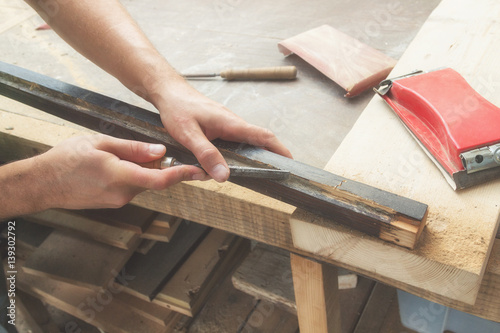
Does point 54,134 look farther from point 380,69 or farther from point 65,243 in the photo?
point 380,69

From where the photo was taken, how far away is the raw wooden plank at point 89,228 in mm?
1623

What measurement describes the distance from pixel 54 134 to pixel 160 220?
545 mm

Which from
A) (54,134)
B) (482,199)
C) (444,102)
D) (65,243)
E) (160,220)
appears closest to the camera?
(482,199)

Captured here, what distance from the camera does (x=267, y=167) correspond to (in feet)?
2.86

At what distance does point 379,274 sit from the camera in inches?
33.3

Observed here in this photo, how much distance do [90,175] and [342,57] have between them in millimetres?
874

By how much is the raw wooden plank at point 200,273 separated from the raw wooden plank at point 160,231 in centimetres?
19

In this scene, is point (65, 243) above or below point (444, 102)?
below

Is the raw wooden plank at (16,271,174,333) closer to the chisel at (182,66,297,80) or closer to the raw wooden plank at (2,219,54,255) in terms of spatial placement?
the raw wooden plank at (2,219,54,255)

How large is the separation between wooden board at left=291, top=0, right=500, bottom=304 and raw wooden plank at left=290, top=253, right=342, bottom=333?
0.13 meters

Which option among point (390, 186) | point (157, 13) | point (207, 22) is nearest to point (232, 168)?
point (390, 186)

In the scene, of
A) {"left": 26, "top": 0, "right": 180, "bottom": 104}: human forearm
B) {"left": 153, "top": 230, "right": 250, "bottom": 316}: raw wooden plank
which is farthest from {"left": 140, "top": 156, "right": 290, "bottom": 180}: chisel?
{"left": 153, "top": 230, "right": 250, "bottom": 316}: raw wooden plank

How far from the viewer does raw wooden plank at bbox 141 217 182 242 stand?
1.61 m

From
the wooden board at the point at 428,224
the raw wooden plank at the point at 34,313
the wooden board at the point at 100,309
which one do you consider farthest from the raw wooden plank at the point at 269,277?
the raw wooden plank at the point at 34,313
